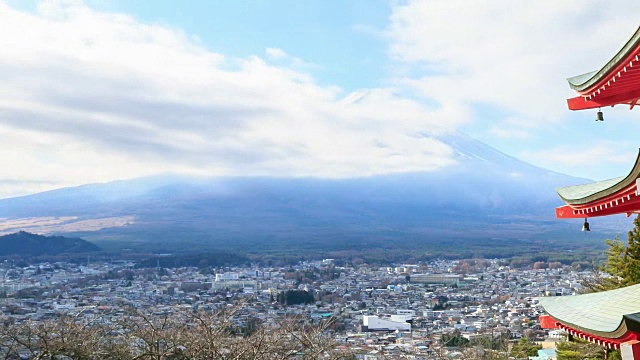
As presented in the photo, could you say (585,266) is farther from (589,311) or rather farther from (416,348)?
(589,311)

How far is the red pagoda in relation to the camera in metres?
4.05

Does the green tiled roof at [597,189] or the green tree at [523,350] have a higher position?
the green tiled roof at [597,189]

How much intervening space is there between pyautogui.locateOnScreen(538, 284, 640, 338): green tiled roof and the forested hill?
5310cm

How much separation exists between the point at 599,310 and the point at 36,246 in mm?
55825

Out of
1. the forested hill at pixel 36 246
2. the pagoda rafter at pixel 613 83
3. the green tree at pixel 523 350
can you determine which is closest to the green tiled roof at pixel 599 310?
the pagoda rafter at pixel 613 83

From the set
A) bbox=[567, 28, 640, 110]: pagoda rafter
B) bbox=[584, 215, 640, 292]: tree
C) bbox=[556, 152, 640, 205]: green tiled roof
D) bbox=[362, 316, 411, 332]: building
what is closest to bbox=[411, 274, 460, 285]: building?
bbox=[362, 316, 411, 332]: building

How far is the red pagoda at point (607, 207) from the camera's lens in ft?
13.3

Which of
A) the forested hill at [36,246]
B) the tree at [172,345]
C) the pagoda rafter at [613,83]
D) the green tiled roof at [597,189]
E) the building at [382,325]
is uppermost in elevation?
the pagoda rafter at [613,83]

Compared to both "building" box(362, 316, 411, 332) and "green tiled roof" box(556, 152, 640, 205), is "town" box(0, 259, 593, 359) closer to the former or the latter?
"building" box(362, 316, 411, 332)

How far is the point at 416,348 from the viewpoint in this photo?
17250 millimetres

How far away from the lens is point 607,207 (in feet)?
15.3

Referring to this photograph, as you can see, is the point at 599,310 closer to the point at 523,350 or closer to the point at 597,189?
the point at 597,189

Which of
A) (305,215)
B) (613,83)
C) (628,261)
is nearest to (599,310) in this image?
(613,83)

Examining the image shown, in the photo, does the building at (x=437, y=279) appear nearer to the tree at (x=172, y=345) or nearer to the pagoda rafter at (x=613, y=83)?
the tree at (x=172, y=345)
